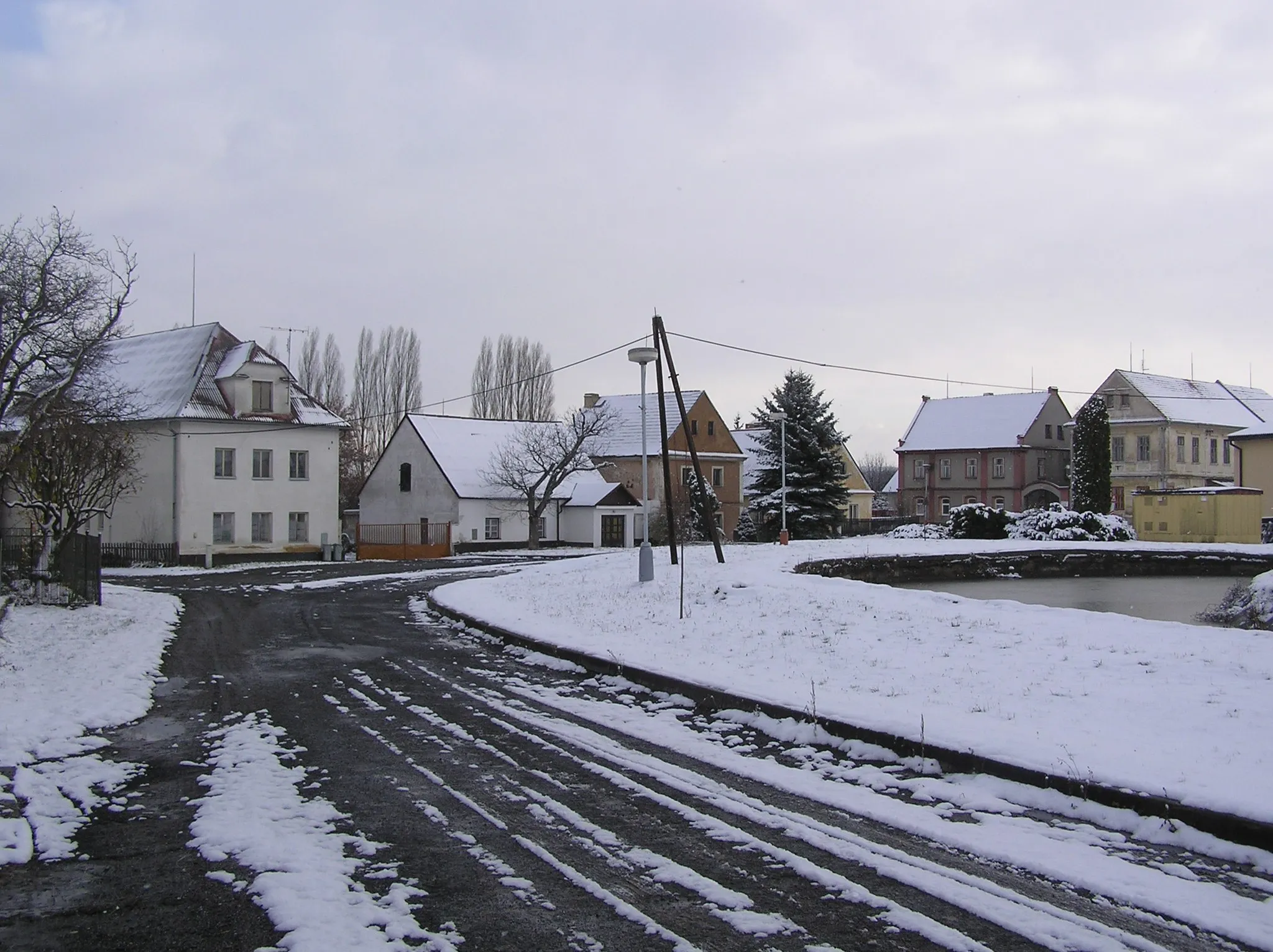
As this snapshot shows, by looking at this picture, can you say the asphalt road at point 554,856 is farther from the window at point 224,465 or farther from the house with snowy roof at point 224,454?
the window at point 224,465

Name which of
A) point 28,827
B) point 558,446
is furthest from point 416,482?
point 28,827

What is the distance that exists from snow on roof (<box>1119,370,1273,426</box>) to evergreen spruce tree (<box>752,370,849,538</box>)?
1064 inches

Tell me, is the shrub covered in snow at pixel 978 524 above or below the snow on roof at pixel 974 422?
below

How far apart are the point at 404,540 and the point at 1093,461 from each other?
35.4m

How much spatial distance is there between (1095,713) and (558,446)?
4847 cm

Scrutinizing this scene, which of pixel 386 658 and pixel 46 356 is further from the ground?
pixel 46 356

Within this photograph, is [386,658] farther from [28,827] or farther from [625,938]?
[625,938]

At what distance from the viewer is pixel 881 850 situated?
631 centimetres

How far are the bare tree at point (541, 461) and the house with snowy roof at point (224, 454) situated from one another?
10004 millimetres

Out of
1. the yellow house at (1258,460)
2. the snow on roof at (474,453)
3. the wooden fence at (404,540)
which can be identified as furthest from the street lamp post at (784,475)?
the yellow house at (1258,460)

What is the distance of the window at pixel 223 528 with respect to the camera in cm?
4562

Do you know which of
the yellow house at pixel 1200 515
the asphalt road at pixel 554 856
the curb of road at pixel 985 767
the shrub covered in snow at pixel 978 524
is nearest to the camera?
the asphalt road at pixel 554 856

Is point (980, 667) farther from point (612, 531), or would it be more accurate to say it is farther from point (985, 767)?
point (612, 531)

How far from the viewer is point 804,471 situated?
177ft
